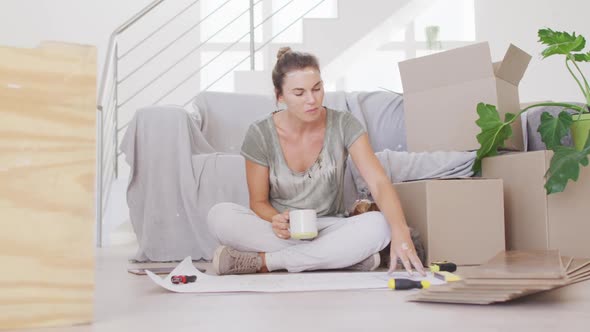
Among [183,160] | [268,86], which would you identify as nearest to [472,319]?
[183,160]

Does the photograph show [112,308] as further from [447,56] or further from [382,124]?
[382,124]

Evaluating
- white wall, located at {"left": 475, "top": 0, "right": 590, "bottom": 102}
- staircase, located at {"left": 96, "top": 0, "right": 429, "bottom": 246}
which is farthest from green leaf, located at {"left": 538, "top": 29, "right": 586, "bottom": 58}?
white wall, located at {"left": 475, "top": 0, "right": 590, "bottom": 102}

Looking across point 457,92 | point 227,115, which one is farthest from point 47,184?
point 227,115

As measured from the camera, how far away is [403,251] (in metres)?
1.54

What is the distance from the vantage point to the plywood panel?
0.94 m

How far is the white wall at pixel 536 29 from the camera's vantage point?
198 inches

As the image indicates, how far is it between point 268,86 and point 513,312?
9.07ft

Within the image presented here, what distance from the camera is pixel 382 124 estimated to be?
2916mm

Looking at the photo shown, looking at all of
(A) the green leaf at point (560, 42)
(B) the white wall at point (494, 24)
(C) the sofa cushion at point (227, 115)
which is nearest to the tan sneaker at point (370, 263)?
(A) the green leaf at point (560, 42)

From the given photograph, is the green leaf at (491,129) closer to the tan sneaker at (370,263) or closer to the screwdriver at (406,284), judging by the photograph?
the tan sneaker at (370,263)

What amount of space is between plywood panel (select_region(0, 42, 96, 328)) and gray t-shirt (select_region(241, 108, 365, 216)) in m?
0.92

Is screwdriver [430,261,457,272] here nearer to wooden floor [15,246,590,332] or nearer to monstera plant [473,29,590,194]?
wooden floor [15,246,590,332]

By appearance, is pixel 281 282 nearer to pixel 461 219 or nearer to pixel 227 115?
pixel 461 219

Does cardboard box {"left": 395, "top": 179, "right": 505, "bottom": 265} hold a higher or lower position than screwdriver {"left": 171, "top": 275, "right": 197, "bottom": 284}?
higher
